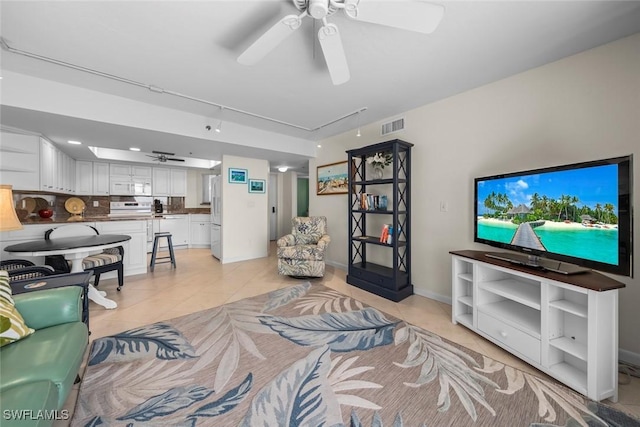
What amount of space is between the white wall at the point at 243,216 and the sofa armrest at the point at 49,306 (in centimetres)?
311

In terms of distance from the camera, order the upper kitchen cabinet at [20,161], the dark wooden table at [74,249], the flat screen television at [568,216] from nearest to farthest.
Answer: the flat screen television at [568,216] < the dark wooden table at [74,249] < the upper kitchen cabinet at [20,161]

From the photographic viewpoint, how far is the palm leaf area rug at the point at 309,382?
132 cm

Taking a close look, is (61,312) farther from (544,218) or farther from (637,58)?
(637,58)

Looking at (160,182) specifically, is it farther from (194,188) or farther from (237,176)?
(237,176)

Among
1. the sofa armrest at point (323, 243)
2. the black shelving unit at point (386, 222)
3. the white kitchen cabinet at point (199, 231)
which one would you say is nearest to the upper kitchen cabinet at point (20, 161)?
the white kitchen cabinet at point (199, 231)

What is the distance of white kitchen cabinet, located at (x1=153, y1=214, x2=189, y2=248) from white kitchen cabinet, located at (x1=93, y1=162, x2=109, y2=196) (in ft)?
3.84

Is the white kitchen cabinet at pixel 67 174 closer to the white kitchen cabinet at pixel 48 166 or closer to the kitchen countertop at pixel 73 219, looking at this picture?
the white kitchen cabinet at pixel 48 166

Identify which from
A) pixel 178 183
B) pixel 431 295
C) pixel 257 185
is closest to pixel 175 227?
pixel 178 183

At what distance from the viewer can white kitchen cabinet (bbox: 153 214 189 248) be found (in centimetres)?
587

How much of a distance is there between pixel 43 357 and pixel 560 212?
10.6 feet

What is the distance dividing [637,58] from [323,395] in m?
3.24

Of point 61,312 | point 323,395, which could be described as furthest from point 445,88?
point 61,312

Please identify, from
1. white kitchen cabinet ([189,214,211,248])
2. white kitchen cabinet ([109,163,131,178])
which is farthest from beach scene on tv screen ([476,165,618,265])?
white kitchen cabinet ([109,163,131,178])

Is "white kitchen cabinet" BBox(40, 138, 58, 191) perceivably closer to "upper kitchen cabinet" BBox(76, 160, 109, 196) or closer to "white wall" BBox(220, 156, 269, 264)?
"upper kitchen cabinet" BBox(76, 160, 109, 196)
